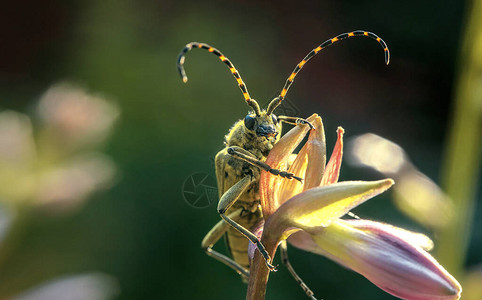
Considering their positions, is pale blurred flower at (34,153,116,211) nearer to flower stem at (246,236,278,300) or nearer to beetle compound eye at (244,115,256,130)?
beetle compound eye at (244,115,256,130)

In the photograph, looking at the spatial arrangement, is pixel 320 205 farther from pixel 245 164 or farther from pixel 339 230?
pixel 245 164

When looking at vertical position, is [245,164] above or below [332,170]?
below

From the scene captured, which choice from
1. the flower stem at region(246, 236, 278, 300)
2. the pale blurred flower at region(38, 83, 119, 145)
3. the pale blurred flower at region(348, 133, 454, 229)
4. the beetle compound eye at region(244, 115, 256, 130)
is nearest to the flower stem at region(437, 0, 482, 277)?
the pale blurred flower at region(348, 133, 454, 229)

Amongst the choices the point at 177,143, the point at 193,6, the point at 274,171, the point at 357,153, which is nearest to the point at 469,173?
the point at 357,153

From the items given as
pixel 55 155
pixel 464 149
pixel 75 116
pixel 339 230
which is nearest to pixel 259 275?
pixel 339 230

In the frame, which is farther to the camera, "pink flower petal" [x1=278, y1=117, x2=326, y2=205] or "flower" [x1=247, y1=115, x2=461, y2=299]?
"pink flower petal" [x1=278, y1=117, x2=326, y2=205]

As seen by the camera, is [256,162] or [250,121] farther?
[250,121]
